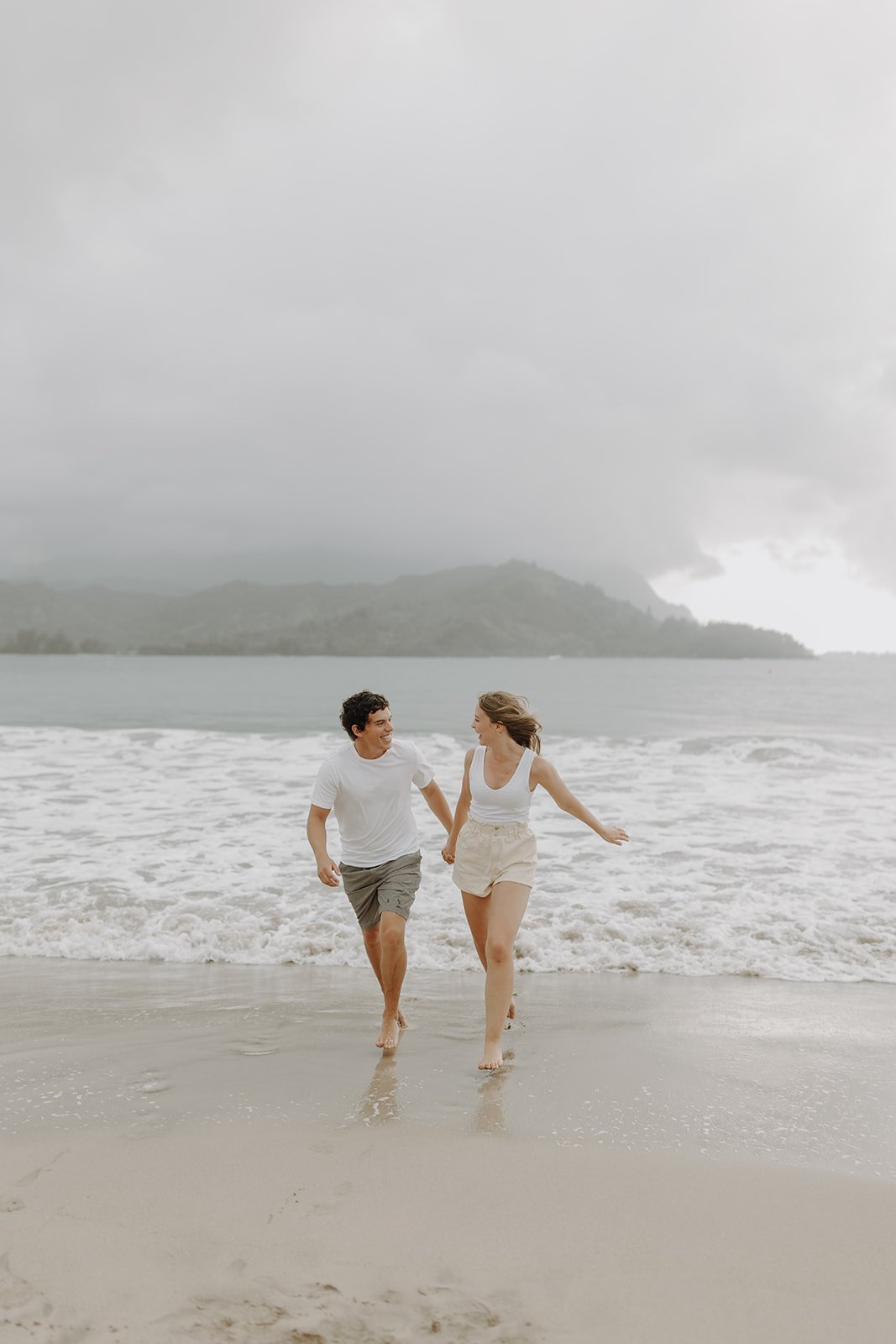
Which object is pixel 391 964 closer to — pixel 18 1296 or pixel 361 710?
pixel 361 710

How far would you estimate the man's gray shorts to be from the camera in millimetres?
5297

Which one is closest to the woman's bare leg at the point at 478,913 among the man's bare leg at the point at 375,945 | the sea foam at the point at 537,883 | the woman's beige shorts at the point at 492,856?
the woman's beige shorts at the point at 492,856

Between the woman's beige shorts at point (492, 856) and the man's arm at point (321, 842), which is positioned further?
the woman's beige shorts at point (492, 856)

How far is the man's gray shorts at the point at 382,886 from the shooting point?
209 inches

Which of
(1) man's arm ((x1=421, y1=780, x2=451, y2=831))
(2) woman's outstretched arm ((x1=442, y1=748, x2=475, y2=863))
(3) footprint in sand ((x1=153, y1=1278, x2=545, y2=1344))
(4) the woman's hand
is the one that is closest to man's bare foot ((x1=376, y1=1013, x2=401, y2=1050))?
(2) woman's outstretched arm ((x1=442, y1=748, x2=475, y2=863))

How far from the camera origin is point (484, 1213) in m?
3.36

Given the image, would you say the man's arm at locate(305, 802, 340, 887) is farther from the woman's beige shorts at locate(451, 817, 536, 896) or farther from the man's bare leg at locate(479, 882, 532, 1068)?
the man's bare leg at locate(479, 882, 532, 1068)

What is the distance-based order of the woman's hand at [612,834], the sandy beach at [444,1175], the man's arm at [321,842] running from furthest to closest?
the woman's hand at [612,834] < the man's arm at [321,842] < the sandy beach at [444,1175]

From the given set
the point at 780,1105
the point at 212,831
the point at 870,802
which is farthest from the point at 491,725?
the point at 870,802

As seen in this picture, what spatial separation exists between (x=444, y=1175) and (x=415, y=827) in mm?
2056

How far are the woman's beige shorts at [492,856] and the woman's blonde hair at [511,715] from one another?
535 millimetres

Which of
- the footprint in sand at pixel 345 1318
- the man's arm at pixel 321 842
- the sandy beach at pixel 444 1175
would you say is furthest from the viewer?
the man's arm at pixel 321 842

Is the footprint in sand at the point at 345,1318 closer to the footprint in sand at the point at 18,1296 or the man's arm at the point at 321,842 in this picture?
the footprint in sand at the point at 18,1296

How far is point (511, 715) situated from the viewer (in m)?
5.21
